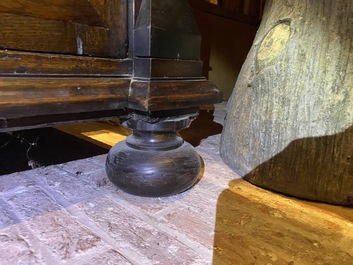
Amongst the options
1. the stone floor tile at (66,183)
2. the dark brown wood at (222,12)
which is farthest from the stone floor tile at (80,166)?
the dark brown wood at (222,12)

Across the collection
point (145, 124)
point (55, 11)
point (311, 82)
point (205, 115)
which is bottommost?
point (205, 115)

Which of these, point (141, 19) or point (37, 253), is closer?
point (37, 253)

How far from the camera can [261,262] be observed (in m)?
0.50

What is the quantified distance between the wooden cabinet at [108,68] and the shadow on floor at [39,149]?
38cm

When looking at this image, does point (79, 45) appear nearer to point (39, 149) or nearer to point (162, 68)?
point (162, 68)

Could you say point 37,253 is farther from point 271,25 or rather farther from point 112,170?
point 271,25

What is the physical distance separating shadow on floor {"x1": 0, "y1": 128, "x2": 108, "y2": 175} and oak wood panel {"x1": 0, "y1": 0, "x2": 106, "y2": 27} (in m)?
0.56

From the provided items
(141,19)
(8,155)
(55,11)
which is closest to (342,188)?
(141,19)

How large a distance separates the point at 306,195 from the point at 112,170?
20.9 inches

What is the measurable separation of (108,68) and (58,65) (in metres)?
0.11

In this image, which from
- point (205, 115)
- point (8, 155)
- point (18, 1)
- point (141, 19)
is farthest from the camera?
point (205, 115)

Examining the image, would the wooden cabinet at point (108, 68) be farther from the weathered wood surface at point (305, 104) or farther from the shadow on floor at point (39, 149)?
the shadow on floor at point (39, 149)

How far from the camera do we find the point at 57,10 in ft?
1.72

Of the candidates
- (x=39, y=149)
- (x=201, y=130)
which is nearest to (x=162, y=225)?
(x=39, y=149)
